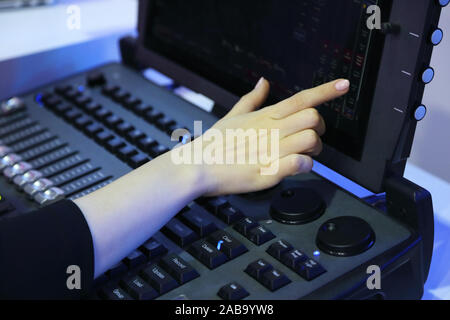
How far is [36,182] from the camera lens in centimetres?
82

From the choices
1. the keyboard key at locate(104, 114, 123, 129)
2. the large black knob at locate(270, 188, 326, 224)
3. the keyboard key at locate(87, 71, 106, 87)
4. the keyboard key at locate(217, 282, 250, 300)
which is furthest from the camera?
the keyboard key at locate(87, 71, 106, 87)

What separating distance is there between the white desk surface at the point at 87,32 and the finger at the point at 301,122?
0.52ft

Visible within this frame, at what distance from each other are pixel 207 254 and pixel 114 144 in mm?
291

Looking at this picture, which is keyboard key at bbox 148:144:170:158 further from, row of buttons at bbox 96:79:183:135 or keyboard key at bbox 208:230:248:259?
keyboard key at bbox 208:230:248:259

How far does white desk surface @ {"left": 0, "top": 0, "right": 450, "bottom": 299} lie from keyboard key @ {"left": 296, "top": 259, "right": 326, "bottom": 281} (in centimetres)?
23

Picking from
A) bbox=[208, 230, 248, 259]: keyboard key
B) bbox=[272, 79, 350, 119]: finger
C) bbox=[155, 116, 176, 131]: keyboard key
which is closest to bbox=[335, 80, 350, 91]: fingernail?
bbox=[272, 79, 350, 119]: finger

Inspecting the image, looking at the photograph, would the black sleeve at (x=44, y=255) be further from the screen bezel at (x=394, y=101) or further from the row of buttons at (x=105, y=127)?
the screen bezel at (x=394, y=101)

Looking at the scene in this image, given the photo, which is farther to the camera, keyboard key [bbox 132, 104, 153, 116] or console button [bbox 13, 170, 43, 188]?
keyboard key [bbox 132, 104, 153, 116]

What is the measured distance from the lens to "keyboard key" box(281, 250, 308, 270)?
634 millimetres

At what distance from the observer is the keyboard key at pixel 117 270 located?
26.3 inches

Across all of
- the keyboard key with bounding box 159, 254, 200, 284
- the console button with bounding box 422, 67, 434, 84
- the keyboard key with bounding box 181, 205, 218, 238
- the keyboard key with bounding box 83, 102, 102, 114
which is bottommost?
the keyboard key with bounding box 159, 254, 200, 284

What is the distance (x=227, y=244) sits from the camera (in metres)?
0.67

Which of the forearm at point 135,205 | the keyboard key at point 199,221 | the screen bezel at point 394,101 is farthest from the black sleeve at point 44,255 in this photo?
the screen bezel at point 394,101

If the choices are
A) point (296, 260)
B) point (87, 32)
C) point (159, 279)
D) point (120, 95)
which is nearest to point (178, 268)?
point (159, 279)
